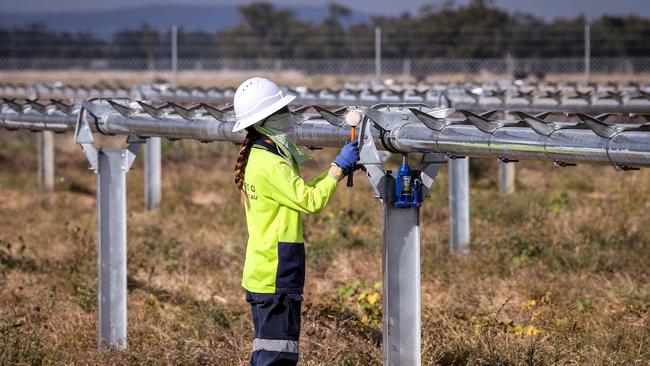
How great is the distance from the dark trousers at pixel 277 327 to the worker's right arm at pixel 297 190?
45cm

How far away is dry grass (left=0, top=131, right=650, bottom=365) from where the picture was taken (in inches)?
238

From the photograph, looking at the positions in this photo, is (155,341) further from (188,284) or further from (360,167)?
(360,167)

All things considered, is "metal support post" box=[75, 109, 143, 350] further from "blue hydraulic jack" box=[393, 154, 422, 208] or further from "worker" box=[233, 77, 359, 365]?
"blue hydraulic jack" box=[393, 154, 422, 208]

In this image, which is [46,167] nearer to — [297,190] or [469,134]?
[297,190]

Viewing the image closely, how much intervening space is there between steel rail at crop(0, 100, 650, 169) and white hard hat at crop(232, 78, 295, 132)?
421mm

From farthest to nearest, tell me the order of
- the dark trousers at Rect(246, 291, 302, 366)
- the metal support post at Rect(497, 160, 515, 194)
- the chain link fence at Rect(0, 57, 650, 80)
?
1. the chain link fence at Rect(0, 57, 650, 80)
2. the metal support post at Rect(497, 160, 515, 194)
3. the dark trousers at Rect(246, 291, 302, 366)

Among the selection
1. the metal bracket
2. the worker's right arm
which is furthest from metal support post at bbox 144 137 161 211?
the worker's right arm

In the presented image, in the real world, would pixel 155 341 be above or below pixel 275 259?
below

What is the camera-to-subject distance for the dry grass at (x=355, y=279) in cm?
604

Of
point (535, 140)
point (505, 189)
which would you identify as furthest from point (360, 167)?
point (505, 189)

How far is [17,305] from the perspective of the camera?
7754 millimetres

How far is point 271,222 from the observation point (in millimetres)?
4750

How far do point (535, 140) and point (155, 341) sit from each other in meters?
3.20

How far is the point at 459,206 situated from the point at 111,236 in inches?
142
